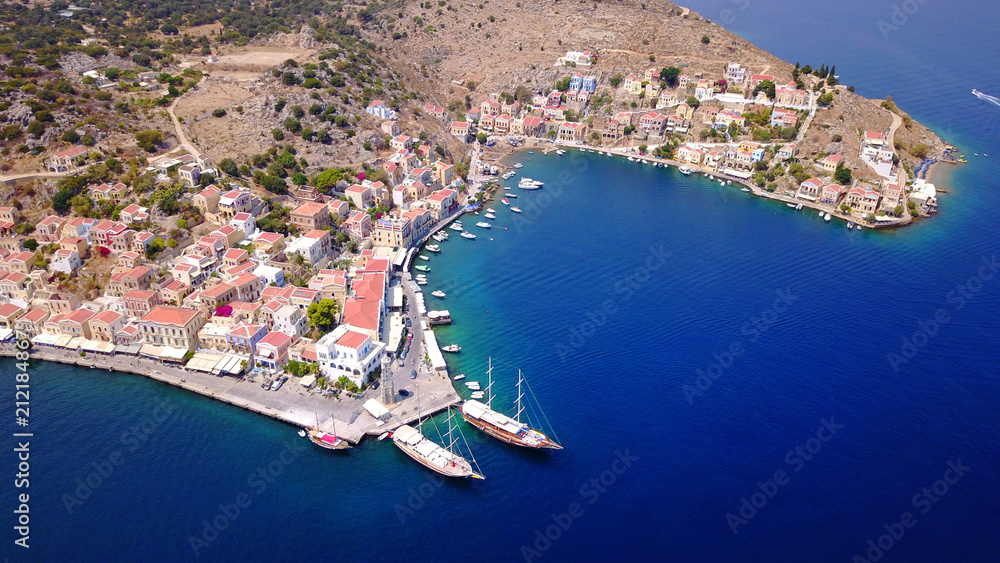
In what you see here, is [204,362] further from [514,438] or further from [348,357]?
[514,438]

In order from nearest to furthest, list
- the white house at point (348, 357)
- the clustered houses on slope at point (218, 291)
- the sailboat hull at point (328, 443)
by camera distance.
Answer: the sailboat hull at point (328, 443)
the white house at point (348, 357)
the clustered houses on slope at point (218, 291)

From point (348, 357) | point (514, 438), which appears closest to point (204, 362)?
point (348, 357)

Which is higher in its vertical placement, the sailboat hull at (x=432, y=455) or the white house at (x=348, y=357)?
the white house at (x=348, y=357)

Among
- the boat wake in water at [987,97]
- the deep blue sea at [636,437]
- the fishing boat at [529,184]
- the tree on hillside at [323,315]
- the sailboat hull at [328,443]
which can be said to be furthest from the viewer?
the boat wake in water at [987,97]

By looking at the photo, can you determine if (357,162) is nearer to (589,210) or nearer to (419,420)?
(589,210)

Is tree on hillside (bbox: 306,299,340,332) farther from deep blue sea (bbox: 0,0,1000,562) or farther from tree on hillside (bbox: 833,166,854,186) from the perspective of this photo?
tree on hillside (bbox: 833,166,854,186)

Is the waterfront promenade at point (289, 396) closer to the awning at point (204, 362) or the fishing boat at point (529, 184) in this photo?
the awning at point (204, 362)

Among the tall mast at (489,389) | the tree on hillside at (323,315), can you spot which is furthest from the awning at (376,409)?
the tree on hillside at (323,315)
